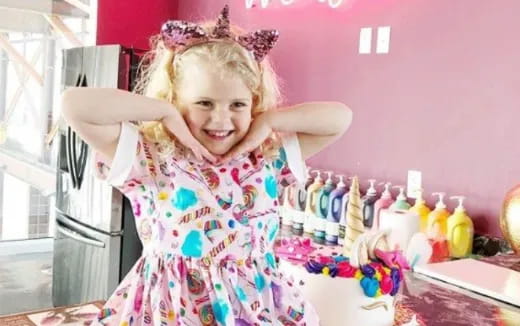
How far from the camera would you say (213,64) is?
1159 mm

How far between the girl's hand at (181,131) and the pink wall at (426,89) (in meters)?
1.44

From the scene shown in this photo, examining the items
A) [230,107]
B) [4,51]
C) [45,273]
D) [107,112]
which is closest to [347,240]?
[230,107]

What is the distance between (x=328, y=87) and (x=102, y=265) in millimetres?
1376

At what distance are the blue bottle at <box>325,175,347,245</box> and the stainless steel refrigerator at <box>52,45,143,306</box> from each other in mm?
1025

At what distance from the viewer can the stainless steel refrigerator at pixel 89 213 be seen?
3.10 metres

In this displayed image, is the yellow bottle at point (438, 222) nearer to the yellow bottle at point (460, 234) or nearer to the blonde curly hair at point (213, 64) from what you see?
the yellow bottle at point (460, 234)

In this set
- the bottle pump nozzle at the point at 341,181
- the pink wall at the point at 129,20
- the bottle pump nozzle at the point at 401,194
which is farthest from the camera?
the pink wall at the point at 129,20

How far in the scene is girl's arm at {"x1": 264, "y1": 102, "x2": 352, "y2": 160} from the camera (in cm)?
128

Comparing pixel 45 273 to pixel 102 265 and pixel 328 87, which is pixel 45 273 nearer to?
pixel 102 265

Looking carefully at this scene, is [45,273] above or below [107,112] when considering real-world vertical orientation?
below

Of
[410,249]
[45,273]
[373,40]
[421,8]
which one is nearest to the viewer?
[410,249]

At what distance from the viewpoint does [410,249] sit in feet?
6.47

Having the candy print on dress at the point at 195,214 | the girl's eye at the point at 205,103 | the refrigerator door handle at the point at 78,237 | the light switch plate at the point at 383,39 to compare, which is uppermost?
the light switch plate at the point at 383,39

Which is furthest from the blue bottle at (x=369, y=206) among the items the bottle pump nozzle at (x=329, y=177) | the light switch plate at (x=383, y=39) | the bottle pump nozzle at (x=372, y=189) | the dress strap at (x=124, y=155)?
the dress strap at (x=124, y=155)
